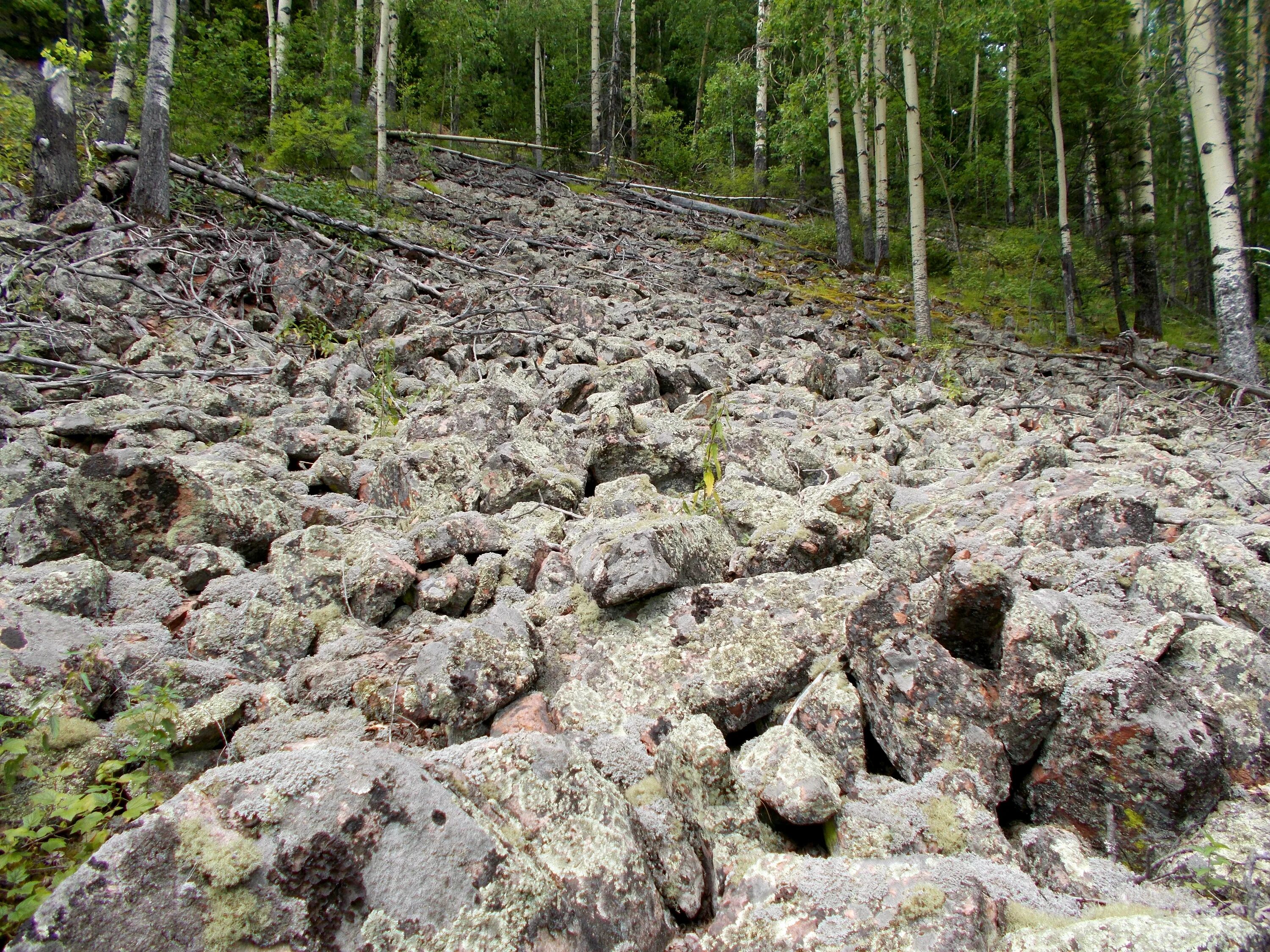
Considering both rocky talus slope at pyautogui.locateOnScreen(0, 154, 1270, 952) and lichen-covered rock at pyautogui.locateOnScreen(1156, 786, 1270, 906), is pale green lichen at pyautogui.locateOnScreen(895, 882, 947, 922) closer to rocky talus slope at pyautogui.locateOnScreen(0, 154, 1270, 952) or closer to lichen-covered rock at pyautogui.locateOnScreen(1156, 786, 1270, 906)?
rocky talus slope at pyautogui.locateOnScreen(0, 154, 1270, 952)

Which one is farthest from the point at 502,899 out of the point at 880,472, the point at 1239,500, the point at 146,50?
the point at 146,50

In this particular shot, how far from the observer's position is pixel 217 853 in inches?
48.9

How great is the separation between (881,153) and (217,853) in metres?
15.3

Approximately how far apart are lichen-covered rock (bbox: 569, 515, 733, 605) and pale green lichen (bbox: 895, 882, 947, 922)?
1.39 meters

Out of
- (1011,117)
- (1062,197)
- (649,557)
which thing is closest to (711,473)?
(649,557)

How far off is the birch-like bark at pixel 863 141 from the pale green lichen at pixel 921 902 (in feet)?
43.0

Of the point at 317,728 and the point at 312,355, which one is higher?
the point at 312,355

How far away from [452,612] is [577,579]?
501 mm

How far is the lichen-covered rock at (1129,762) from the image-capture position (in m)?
1.65

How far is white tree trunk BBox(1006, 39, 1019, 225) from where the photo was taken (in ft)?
58.3

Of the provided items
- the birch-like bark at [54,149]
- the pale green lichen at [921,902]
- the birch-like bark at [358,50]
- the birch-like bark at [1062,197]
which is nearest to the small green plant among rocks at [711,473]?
the pale green lichen at [921,902]

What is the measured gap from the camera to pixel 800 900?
1.40m

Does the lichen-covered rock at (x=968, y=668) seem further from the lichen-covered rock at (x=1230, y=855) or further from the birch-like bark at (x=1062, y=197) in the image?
the birch-like bark at (x=1062, y=197)

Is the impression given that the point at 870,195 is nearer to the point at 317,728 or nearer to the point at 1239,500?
the point at 1239,500
